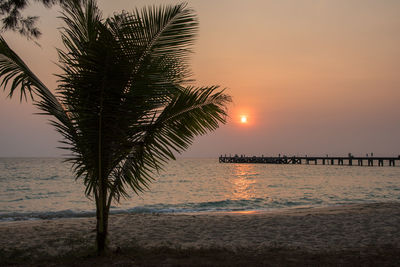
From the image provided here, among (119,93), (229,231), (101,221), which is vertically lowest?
(229,231)

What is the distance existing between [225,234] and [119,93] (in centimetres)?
503

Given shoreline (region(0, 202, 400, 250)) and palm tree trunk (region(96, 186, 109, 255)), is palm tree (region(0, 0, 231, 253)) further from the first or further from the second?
shoreline (region(0, 202, 400, 250))

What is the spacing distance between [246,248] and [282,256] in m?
1.10

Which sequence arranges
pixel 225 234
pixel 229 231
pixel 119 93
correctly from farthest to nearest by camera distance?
pixel 229 231, pixel 225 234, pixel 119 93

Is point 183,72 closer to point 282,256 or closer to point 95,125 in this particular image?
point 95,125

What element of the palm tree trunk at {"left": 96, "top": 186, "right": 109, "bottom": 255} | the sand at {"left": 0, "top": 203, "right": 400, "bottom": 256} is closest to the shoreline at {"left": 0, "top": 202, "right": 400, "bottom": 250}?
the sand at {"left": 0, "top": 203, "right": 400, "bottom": 256}

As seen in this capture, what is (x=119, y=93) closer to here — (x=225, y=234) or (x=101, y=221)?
(x=101, y=221)

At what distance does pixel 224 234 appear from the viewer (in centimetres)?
862

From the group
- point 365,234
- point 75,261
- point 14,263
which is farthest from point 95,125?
point 365,234

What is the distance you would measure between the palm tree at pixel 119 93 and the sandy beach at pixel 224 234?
1754 millimetres

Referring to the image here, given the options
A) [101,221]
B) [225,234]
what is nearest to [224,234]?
[225,234]

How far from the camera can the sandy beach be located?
7.10 meters

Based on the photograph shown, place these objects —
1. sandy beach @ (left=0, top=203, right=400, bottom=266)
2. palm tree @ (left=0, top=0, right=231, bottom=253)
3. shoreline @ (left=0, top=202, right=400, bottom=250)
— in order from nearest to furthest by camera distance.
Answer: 1. palm tree @ (left=0, top=0, right=231, bottom=253)
2. sandy beach @ (left=0, top=203, right=400, bottom=266)
3. shoreline @ (left=0, top=202, right=400, bottom=250)

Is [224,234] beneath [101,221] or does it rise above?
beneath
